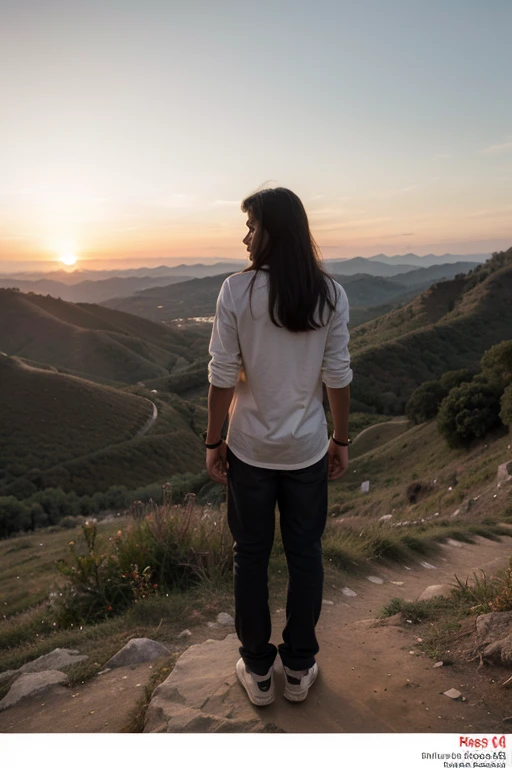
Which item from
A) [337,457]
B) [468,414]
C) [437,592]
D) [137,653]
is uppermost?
[337,457]

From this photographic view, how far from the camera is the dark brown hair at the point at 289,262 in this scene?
206cm

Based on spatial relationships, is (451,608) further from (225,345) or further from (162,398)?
(162,398)

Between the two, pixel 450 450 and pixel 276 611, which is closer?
pixel 276 611

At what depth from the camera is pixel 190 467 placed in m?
41.6

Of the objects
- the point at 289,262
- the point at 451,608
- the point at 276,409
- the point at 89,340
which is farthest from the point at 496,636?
the point at 89,340

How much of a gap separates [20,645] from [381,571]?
3099 mm

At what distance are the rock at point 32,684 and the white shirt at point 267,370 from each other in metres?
1.70

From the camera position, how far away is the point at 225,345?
2125 millimetres

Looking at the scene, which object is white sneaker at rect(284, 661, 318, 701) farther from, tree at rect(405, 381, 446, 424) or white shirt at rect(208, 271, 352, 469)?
tree at rect(405, 381, 446, 424)

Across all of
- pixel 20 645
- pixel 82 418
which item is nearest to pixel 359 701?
pixel 20 645

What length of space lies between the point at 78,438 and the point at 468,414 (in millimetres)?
30312

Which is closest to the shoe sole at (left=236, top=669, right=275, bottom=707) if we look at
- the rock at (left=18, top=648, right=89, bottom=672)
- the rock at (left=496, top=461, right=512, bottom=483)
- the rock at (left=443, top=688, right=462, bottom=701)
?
the rock at (left=443, top=688, right=462, bottom=701)
